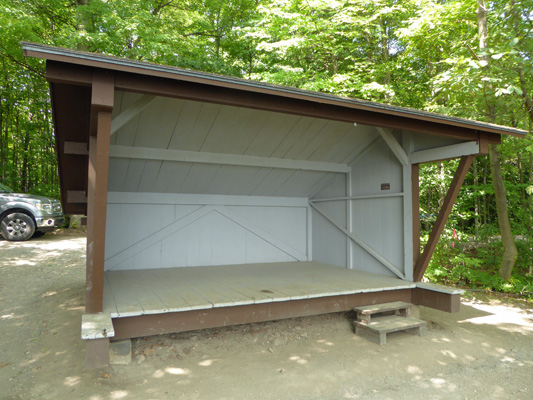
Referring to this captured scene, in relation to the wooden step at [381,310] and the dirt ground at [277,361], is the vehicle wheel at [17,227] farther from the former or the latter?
the wooden step at [381,310]

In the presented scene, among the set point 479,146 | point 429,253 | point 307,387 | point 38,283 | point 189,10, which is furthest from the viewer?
point 189,10

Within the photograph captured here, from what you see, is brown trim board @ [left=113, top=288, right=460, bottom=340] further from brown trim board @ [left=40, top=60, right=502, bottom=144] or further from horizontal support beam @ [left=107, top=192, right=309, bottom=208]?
horizontal support beam @ [left=107, top=192, right=309, bottom=208]

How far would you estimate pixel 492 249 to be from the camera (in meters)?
7.36

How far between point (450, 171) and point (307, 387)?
6.95 metres

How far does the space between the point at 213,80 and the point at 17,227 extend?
8.71m

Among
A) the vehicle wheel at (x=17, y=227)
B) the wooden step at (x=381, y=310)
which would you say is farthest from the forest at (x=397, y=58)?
the vehicle wheel at (x=17, y=227)

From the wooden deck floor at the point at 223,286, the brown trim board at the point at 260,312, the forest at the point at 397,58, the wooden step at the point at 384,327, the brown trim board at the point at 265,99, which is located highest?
the forest at the point at 397,58

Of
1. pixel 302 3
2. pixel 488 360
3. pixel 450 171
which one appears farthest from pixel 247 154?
pixel 302 3

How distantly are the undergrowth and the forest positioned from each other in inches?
1.0

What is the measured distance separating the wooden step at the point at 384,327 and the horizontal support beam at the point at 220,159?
232 centimetres

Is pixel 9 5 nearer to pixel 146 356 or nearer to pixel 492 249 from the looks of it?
pixel 146 356

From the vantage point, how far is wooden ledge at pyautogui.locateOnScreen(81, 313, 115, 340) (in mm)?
2410

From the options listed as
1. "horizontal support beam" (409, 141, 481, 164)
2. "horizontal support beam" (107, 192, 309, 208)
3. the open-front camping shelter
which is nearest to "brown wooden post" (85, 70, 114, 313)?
the open-front camping shelter

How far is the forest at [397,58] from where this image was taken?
5.89 metres
